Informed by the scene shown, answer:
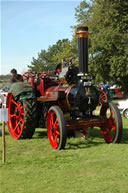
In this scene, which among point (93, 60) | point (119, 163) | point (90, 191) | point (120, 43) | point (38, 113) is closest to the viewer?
point (90, 191)

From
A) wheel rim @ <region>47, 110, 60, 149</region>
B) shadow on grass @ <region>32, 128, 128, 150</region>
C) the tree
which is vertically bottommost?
shadow on grass @ <region>32, 128, 128, 150</region>

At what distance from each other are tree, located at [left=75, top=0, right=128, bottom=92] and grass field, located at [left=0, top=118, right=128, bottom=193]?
15.8 m

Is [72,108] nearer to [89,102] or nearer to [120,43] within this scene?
[89,102]

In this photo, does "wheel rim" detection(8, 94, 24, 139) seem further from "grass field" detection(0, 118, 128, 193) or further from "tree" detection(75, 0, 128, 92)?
"tree" detection(75, 0, 128, 92)

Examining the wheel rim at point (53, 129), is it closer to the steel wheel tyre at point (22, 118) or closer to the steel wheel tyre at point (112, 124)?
the steel wheel tyre at point (22, 118)

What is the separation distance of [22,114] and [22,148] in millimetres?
1356

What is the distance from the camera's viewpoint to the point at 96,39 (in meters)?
23.3

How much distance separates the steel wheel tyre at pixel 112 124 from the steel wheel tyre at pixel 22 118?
1.77 m

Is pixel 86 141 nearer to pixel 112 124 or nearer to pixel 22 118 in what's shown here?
pixel 112 124

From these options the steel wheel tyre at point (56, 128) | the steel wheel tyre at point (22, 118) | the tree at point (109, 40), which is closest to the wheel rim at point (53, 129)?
the steel wheel tyre at point (56, 128)

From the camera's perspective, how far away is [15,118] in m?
8.60

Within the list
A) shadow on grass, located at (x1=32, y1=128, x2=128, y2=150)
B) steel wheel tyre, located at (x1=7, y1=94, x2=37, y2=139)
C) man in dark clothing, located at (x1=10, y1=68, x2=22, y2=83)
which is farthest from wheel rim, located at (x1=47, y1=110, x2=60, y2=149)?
man in dark clothing, located at (x1=10, y1=68, x2=22, y2=83)

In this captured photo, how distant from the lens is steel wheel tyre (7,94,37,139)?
731 cm

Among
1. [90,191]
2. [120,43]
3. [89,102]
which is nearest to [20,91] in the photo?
[89,102]
